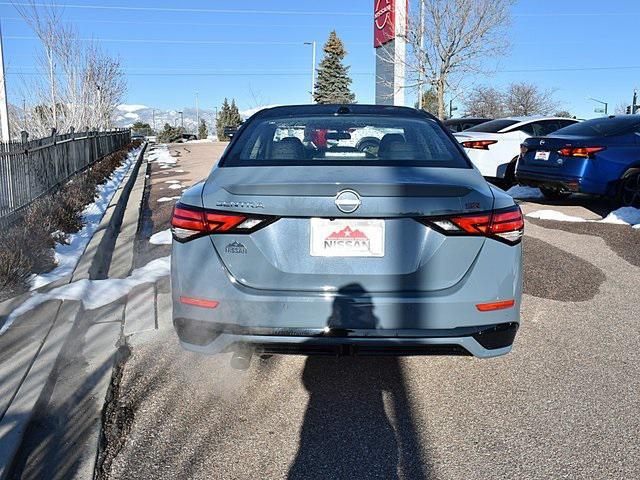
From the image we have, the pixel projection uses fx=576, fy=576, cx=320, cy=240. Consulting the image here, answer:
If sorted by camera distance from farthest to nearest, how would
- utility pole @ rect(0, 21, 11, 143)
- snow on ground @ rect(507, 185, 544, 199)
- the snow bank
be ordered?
utility pole @ rect(0, 21, 11, 143) → snow on ground @ rect(507, 185, 544, 199) → the snow bank

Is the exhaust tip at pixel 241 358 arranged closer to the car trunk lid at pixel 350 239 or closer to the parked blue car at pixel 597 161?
the car trunk lid at pixel 350 239

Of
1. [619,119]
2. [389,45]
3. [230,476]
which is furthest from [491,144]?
[389,45]

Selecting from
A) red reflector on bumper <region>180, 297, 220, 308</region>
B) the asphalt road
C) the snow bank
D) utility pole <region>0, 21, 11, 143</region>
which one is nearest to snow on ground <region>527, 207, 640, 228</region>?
the snow bank

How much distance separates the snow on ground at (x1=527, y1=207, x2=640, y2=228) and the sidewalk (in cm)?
575

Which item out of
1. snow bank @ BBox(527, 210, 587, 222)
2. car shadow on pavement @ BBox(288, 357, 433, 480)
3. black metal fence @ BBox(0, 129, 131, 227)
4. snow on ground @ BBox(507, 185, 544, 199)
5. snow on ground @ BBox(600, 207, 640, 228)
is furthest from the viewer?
snow on ground @ BBox(507, 185, 544, 199)

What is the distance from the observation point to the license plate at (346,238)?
262 centimetres

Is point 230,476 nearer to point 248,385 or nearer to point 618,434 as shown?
point 248,385

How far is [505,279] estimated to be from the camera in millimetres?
2742

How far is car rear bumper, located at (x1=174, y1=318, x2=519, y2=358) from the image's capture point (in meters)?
2.65

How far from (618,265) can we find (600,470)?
402 cm

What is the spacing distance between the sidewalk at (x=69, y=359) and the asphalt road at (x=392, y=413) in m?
0.17

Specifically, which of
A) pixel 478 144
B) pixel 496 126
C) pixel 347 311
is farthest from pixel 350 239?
pixel 496 126

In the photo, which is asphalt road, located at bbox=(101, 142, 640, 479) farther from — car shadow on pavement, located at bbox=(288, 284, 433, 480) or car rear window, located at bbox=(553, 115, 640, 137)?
car rear window, located at bbox=(553, 115, 640, 137)

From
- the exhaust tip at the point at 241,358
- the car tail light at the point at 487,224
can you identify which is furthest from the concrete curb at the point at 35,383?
the car tail light at the point at 487,224
